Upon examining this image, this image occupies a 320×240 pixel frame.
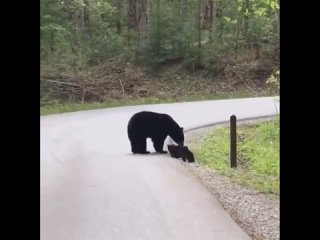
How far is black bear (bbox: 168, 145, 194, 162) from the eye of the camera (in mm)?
2600

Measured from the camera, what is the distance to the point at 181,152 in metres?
2.67

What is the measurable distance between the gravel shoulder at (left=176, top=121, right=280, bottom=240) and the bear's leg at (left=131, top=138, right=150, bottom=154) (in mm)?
276

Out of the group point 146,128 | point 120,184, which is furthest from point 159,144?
point 120,184

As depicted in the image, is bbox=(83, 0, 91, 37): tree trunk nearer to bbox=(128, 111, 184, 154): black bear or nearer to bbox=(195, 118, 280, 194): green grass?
bbox=(128, 111, 184, 154): black bear

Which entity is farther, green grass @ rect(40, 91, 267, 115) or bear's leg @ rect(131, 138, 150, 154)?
bear's leg @ rect(131, 138, 150, 154)

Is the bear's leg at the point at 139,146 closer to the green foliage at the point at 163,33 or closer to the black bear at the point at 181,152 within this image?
the black bear at the point at 181,152

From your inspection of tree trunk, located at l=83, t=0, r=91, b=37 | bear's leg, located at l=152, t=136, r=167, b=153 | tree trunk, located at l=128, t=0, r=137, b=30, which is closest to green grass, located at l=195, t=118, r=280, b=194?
bear's leg, located at l=152, t=136, r=167, b=153

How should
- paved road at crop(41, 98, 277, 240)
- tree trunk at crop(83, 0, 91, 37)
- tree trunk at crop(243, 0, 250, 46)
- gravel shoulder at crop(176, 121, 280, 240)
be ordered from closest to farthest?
1. paved road at crop(41, 98, 277, 240)
2. gravel shoulder at crop(176, 121, 280, 240)
3. tree trunk at crop(243, 0, 250, 46)
4. tree trunk at crop(83, 0, 91, 37)

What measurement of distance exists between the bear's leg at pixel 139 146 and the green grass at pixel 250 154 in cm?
33

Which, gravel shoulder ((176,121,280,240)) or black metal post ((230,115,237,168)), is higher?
black metal post ((230,115,237,168))

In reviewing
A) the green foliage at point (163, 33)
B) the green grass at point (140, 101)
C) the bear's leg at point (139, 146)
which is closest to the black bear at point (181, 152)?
the bear's leg at point (139, 146)

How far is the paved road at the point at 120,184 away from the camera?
6.55 ft

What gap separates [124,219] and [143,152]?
0.72 metres
